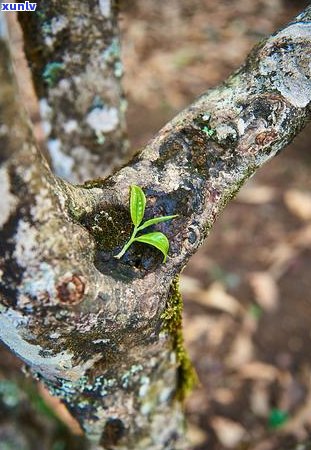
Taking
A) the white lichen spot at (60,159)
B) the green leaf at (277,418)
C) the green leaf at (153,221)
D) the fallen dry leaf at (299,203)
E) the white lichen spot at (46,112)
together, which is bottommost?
the green leaf at (277,418)

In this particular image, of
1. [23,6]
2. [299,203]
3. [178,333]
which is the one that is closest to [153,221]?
[178,333]

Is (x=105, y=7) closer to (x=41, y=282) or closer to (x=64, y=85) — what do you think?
(x=64, y=85)

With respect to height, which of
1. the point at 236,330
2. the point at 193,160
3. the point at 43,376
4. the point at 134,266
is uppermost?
the point at 193,160

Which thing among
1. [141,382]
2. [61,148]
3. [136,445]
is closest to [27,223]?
[141,382]

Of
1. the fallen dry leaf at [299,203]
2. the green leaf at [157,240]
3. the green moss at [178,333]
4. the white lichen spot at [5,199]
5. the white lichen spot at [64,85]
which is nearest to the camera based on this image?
the white lichen spot at [5,199]

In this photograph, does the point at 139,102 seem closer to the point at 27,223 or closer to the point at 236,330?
the point at 236,330

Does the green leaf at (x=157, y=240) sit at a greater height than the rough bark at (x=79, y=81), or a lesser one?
Result: lesser

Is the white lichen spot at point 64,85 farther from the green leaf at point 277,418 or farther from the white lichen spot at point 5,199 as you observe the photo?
the green leaf at point 277,418

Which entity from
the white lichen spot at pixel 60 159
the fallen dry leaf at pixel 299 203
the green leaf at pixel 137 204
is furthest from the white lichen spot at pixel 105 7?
the fallen dry leaf at pixel 299 203
